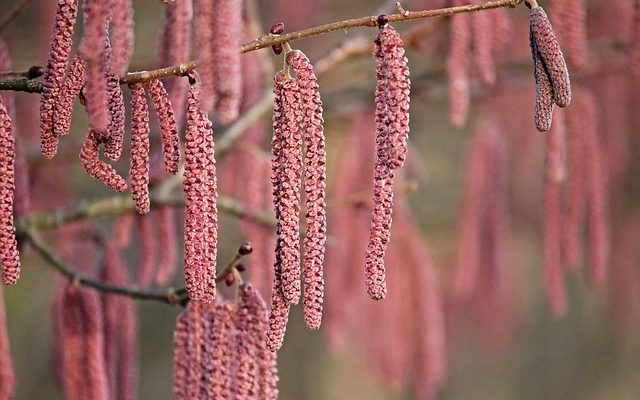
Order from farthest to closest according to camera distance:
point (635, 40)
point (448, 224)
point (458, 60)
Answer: point (448, 224) → point (458, 60) → point (635, 40)

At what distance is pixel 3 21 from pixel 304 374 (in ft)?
14.3

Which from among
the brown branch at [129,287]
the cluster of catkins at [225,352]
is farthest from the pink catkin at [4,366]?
the cluster of catkins at [225,352]

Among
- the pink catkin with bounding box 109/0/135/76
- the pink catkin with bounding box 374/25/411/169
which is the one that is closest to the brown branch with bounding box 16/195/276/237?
the pink catkin with bounding box 374/25/411/169

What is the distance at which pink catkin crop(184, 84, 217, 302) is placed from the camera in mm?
1145

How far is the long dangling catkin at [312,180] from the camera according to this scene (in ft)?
3.66

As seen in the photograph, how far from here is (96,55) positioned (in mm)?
988

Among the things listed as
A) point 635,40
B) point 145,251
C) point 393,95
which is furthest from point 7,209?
point 635,40

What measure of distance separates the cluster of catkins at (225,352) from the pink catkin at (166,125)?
0.75ft

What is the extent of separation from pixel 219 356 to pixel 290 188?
0.28 m

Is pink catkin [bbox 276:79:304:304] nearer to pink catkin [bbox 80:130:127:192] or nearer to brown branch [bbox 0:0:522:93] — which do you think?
brown branch [bbox 0:0:522:93]

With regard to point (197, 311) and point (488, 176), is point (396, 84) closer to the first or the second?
point (197, 311)

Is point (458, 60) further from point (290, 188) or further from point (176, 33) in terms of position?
point (290, 188)

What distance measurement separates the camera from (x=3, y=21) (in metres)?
1.51

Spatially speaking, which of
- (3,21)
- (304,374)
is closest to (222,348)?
(3,21)
